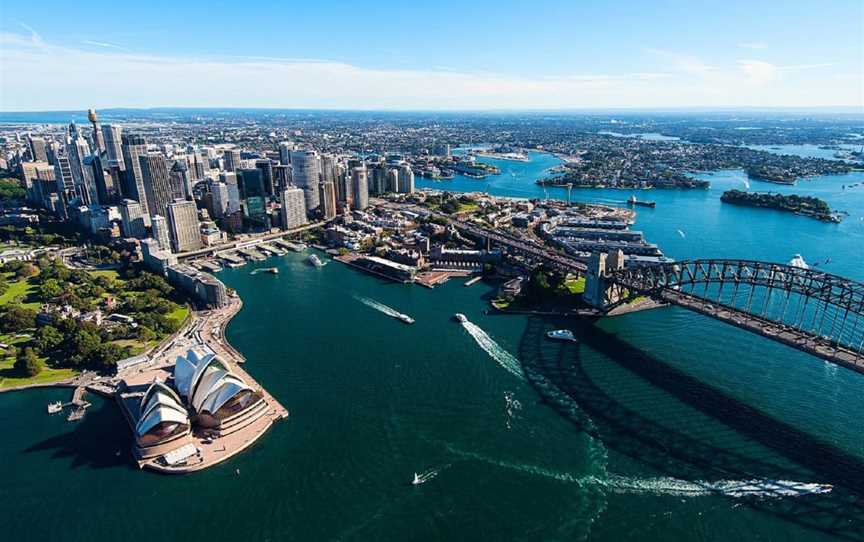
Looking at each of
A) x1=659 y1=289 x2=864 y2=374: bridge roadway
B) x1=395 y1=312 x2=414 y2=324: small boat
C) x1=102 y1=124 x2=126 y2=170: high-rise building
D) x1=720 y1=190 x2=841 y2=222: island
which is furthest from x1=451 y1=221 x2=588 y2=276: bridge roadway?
x1=102 y1=124 x2=126 y2=170: high-rise building

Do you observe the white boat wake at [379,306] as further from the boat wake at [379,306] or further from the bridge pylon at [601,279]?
the bridge pylon at [601,279]

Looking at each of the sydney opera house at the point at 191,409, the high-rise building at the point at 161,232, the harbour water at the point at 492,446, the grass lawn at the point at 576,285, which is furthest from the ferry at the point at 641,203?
the sydney opera house at the point at 191,409

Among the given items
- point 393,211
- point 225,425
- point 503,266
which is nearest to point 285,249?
point 393,211

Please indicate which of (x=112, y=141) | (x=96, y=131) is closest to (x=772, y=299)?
(x=112, y=141)

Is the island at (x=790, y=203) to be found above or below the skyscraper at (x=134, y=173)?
below

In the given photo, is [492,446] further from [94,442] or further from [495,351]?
[94,442]
